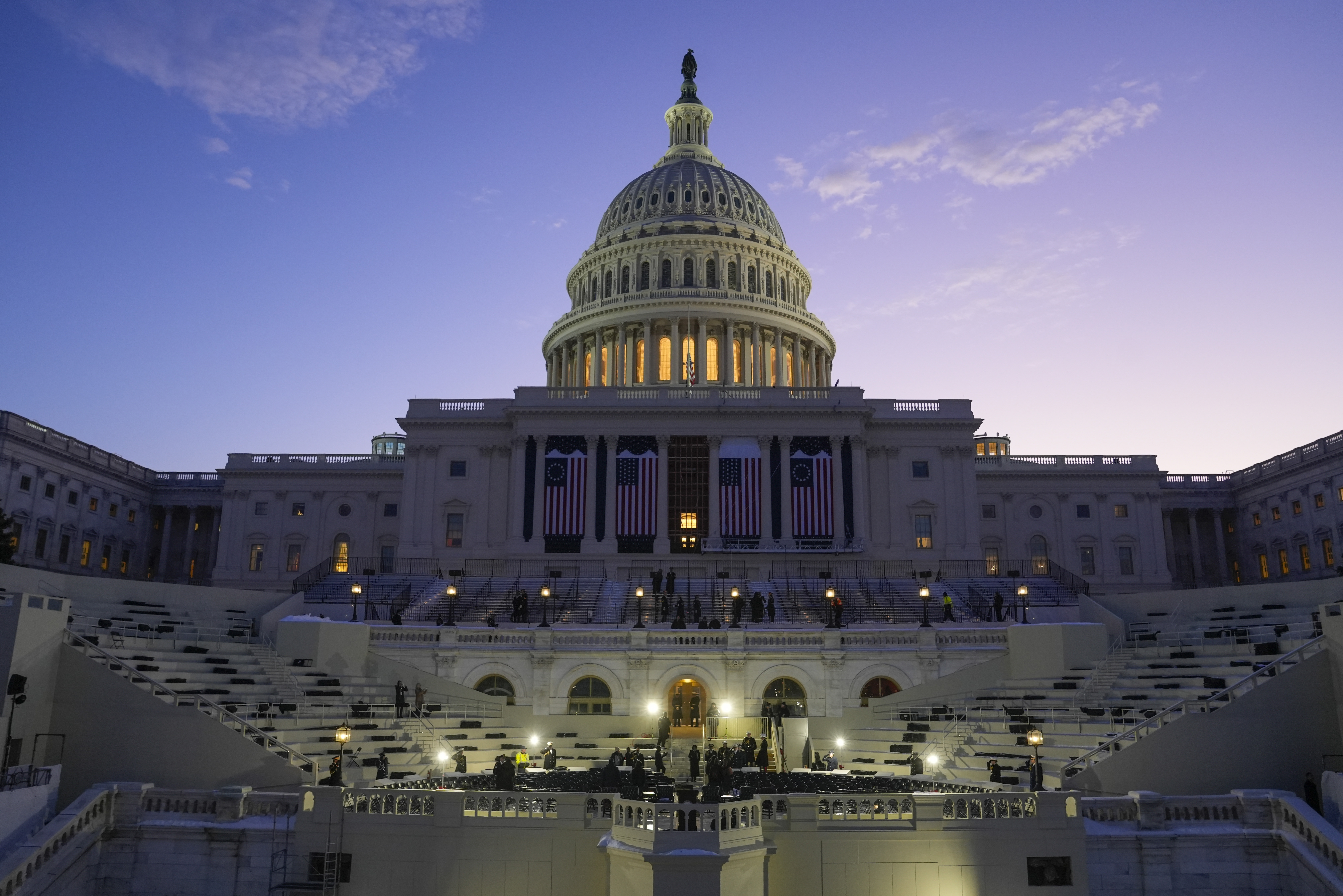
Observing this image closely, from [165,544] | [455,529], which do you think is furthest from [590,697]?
[165,544]

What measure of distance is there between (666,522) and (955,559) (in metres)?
20.6

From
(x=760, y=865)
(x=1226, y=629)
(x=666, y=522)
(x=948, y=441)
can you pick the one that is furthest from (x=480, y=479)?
(x=760, y=865)

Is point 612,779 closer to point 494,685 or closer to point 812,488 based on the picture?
point 494,685

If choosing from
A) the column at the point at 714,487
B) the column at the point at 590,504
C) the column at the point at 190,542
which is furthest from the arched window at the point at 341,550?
the column at the point at 714,487

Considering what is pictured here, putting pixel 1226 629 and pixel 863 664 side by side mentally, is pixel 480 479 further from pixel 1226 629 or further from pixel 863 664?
pixel 1226 629

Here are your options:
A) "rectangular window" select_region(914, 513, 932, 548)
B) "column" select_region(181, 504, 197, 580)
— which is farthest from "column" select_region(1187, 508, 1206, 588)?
"column" select_region(181, 504, 197, 580)

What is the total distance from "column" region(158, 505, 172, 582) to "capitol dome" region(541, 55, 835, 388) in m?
38.1

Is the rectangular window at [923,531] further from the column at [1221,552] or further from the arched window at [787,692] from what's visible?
the arched window at [787,692]

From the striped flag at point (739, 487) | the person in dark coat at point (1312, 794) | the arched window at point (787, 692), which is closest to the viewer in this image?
the person in dark coat at point (1312, 794)

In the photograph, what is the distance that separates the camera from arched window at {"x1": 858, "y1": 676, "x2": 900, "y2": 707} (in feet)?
160

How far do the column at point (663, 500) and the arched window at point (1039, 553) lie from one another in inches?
1241

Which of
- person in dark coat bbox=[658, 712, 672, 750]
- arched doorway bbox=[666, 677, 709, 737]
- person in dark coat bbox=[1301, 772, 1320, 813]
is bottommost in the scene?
person in dark coat bbox=[1301, 772, 1320, 813]

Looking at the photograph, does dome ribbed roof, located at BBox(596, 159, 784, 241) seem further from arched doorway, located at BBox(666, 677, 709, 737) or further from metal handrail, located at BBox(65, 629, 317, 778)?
metal handrail, located at BBox(65, 629, 317, 778)

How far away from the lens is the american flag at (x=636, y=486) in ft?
247
